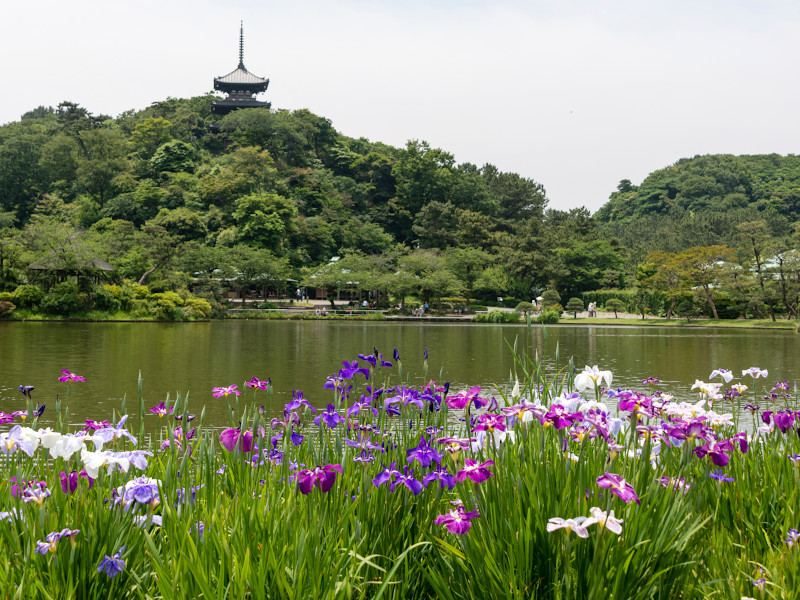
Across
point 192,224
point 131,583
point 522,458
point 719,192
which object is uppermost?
point 719,192

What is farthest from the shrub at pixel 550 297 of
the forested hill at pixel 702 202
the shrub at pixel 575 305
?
the forested hill at pixel 702 202

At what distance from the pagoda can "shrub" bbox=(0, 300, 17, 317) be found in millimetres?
37704

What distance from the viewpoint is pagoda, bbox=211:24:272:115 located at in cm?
5706

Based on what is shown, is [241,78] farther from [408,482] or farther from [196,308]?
[408,482]

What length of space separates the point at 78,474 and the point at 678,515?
5.74 ft

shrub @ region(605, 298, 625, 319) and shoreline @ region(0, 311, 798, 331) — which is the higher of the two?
shrub @ region(605, 298, 625, 319)

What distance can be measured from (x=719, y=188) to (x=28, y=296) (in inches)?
2483

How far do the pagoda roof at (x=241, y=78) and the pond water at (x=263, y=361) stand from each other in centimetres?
4540

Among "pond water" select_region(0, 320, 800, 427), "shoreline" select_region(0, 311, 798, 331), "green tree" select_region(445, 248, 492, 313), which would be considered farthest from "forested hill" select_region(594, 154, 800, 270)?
"pond water" select_region(0, 320, 800, 427)

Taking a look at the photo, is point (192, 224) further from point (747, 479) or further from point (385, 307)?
point (747, 479)

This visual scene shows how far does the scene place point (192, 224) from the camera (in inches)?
1419

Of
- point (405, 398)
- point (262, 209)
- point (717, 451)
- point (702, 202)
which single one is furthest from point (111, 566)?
point (702, 202)

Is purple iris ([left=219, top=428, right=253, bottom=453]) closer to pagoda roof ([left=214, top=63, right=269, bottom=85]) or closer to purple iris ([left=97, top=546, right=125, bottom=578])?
purple iris ([left=97, top=546, right=125, bottom=578])

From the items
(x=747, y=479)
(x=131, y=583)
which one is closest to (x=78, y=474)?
(x=131, y=583)
